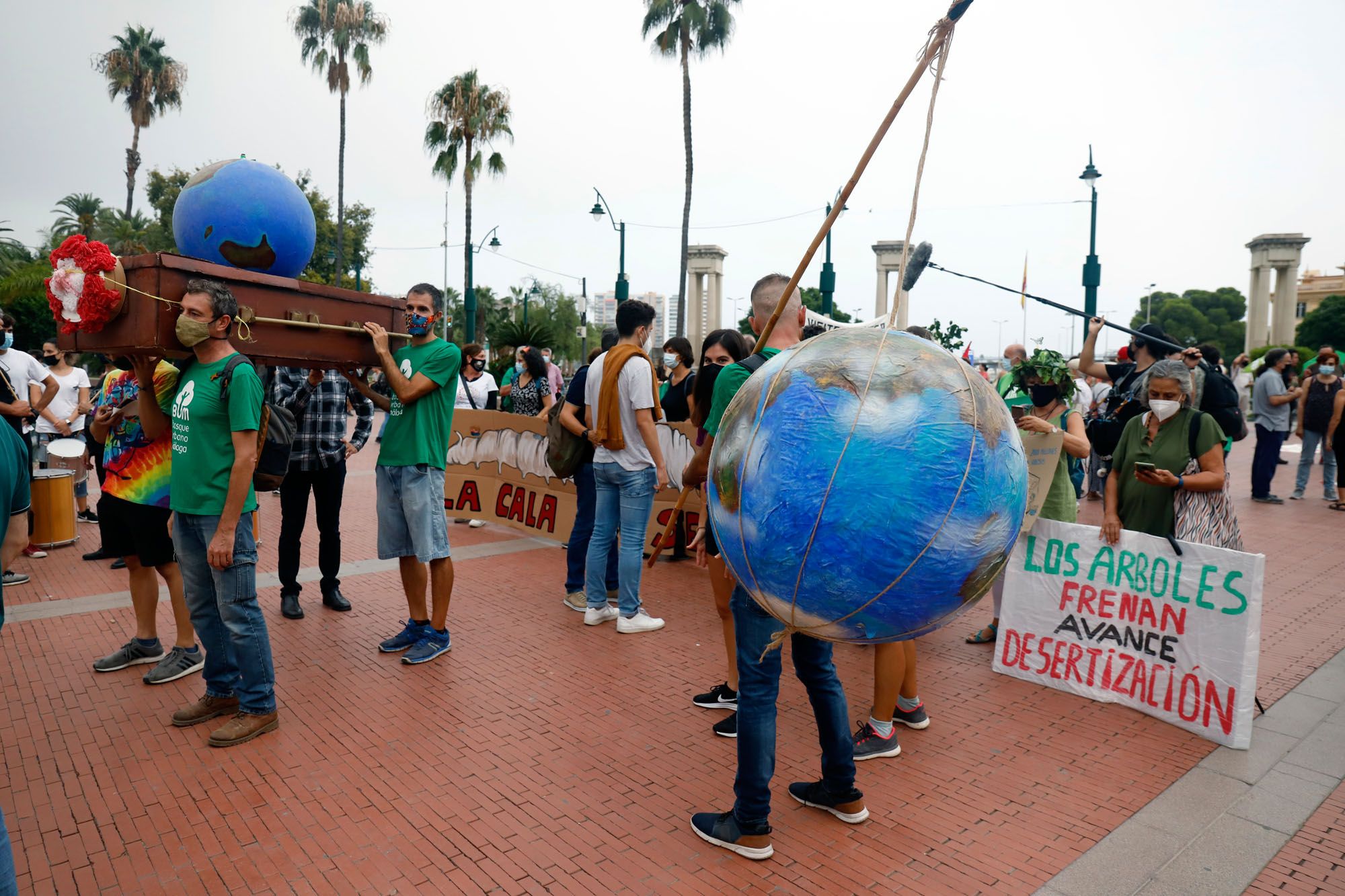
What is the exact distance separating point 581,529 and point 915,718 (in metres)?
2.93

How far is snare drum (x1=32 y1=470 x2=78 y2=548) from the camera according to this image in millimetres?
7195

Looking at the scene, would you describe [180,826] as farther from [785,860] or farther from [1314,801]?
[1314,801]

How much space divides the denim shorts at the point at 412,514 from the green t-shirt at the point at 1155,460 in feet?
12.8

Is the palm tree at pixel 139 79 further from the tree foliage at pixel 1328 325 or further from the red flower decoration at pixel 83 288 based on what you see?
the tree foliage at pixel 1328 325

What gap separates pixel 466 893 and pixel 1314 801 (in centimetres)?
346

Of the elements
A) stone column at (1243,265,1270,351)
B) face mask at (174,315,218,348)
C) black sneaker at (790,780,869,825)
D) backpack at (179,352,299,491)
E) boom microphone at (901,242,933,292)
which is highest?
stone column at (1243,265,1270,351)

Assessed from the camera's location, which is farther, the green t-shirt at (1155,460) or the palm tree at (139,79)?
the palm tree at (139,79)

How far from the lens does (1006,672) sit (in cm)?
496

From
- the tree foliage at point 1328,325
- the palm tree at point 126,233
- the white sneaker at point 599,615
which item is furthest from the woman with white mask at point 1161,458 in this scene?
the tree foliage at point 1328,325

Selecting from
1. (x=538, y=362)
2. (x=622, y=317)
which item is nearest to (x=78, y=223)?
(x=538, y=362)

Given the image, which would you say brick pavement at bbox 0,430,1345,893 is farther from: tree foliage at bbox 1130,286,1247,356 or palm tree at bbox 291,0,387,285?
tree foliage at bbox 1130,286,1247,356

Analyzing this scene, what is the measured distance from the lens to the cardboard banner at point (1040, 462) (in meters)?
4.87

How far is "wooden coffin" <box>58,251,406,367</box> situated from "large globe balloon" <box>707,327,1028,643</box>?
2.85 m

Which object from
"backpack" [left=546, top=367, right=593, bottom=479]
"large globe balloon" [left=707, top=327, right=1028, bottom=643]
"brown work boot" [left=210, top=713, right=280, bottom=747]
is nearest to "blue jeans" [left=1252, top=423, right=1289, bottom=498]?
"backpack" [left=546, top=367, right=593, bottom=479]
